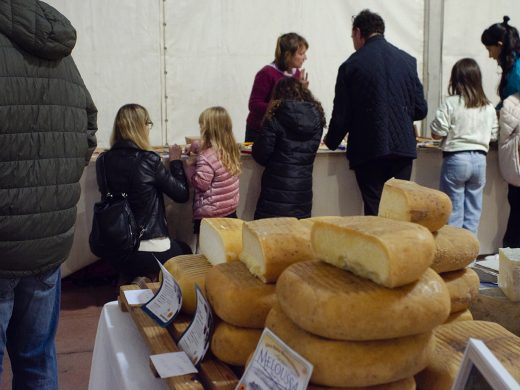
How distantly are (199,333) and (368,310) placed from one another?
420 millimetres

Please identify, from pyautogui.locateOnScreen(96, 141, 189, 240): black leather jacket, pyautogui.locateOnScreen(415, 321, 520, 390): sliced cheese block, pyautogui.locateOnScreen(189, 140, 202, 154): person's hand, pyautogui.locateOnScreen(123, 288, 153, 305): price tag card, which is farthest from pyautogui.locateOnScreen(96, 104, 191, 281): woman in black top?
pyautogui.locateOnScreen(415, 321, 520, 390): sliced cheese block

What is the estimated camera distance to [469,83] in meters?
4.13

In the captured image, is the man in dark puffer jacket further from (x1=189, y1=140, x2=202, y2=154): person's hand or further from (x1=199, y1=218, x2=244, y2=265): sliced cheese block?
(x1=189, y1=140, x2=202, y2=154): person's hand

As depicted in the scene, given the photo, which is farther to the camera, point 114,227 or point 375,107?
point 375,107

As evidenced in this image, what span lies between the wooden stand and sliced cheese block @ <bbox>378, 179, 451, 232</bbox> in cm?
45

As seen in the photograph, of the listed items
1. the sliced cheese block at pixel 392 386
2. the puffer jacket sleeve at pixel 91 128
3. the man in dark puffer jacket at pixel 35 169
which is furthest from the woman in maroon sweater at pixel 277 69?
the sliced cheese block at pixel 392 386

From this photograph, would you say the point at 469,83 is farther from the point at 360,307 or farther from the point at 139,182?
the point at 360,307

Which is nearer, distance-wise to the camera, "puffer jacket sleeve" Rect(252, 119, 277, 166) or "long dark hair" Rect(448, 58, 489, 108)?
"puffer jacket sleeve" Rect(252, 119, 277, 166)

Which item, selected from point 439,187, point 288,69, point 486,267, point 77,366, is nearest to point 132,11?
point 288,69

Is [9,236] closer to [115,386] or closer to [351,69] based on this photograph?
[115,386]

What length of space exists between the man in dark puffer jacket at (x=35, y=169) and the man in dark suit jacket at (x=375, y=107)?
6.36ft

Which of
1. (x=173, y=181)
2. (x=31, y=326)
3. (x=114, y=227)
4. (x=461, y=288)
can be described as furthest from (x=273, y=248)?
(x=173, y=181)

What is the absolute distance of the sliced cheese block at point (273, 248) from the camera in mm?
1149

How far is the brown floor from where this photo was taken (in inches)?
115
